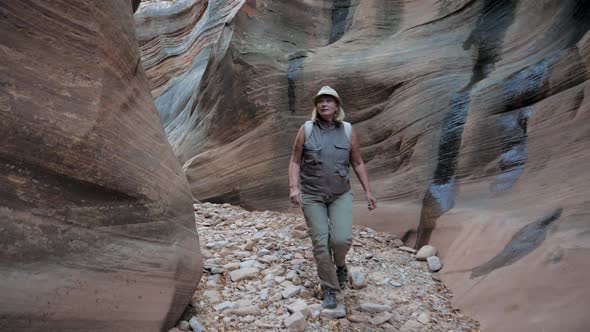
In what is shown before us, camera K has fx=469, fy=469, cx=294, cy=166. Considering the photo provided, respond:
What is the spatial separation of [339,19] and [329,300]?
502 centimetres

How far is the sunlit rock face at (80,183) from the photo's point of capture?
2199mm

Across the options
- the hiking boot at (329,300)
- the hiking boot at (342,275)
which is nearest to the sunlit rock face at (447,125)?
the hiking boot at (342,275)

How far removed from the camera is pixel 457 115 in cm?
512

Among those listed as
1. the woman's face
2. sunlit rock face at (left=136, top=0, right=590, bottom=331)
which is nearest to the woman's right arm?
the woman's face

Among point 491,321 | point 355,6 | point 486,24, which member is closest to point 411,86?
point 486,24

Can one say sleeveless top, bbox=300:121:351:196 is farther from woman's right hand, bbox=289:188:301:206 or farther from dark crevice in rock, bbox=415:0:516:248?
dark crevice in rock, bbox=415:0:516:248

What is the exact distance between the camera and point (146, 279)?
2.65 metres

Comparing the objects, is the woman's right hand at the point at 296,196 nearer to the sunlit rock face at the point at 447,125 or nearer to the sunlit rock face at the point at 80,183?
the sunlit rock face at the point at 80,183

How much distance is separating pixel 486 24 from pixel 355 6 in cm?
214

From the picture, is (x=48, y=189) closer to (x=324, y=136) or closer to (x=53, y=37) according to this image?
(x=53, y=37)

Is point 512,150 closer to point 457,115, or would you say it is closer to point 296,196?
point 457,115

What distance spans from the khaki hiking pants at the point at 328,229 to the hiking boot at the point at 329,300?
0.12 ft

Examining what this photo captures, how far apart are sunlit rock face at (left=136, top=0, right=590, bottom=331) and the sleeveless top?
1.34 meters

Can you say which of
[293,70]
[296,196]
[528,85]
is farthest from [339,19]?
[296,196]
